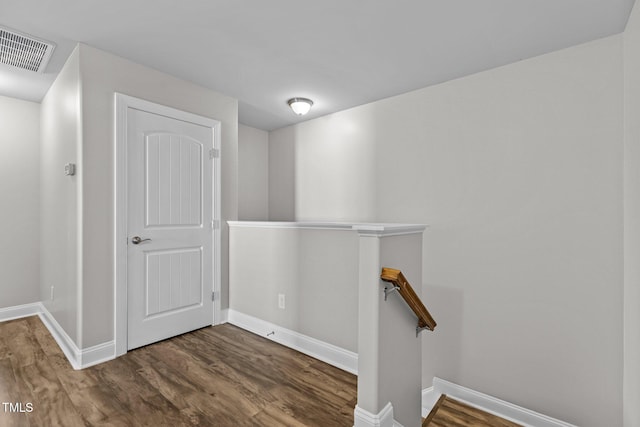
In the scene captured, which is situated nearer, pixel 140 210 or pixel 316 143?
pixel 140 210

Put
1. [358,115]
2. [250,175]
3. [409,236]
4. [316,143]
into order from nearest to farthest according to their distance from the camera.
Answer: [409,236] → [358,115] → [316,143] → [250,175]

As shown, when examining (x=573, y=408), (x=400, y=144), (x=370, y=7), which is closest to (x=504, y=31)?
(x=370, y=7)

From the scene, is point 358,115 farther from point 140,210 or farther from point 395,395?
point 395,395

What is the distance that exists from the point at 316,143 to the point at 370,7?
2104mm

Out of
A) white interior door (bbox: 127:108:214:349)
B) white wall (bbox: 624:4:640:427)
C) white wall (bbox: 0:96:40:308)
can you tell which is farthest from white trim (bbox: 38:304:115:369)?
white wall (bbox: 624:4:640:427)

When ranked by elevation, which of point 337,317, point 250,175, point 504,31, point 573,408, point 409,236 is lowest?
point 573,408

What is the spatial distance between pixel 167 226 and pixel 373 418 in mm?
2271

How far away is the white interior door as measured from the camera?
263 centimetres

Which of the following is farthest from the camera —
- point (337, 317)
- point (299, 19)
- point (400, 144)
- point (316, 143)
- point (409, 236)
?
point (316, 143)

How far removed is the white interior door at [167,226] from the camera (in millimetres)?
2635

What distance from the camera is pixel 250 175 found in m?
4.41

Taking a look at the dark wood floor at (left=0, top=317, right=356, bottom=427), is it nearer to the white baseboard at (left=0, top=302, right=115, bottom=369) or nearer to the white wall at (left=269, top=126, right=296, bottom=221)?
the white baseboard at (left=0, top=302, right=115, bottom=369)

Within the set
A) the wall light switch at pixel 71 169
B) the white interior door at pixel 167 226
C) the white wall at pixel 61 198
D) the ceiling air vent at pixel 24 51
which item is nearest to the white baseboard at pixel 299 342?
the white interior door at pixel 167 226

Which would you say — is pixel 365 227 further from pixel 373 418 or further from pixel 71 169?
pixel 71 169
